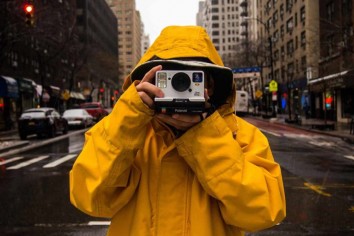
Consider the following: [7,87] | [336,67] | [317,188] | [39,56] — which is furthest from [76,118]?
[317,188]

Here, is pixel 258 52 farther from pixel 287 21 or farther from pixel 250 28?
pixel 250 28

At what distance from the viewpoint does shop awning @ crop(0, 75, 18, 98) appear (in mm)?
28234

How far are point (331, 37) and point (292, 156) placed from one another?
2406 centimetres

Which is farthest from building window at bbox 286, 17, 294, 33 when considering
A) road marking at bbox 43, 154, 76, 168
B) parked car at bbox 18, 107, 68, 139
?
road marking at bbox 43, 154, 76, 168

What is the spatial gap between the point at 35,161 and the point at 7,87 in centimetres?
1708

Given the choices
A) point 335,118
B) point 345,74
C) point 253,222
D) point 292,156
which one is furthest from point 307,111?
point 253,222

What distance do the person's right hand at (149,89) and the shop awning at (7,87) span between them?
28.6 meters

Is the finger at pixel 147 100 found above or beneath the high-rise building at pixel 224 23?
beneath

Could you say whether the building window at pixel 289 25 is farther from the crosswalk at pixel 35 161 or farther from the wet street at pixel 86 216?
the crosswalk at pixel 35 161

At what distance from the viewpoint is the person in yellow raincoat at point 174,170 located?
5.95 ft

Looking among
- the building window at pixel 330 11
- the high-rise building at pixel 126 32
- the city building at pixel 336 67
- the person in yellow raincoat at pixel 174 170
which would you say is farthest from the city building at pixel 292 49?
the high-rise building at pixel 126 32

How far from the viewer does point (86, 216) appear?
6.41 metres

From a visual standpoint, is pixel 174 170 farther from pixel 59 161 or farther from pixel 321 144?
pixel 321 144

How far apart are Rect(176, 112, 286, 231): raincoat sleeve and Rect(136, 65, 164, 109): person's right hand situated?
21cm
